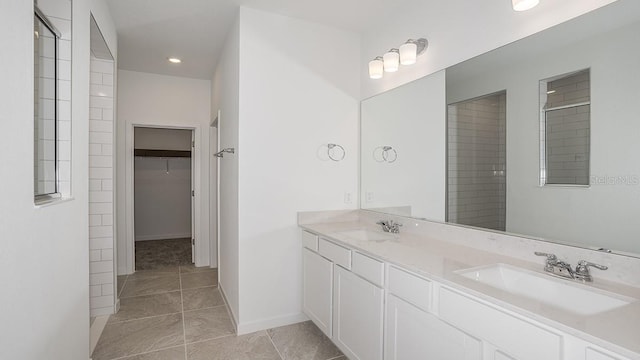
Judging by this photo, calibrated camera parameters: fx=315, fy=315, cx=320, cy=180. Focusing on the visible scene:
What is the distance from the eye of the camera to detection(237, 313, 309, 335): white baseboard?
8.64 ft

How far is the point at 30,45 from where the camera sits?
126 cm

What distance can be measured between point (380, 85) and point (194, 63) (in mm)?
2400

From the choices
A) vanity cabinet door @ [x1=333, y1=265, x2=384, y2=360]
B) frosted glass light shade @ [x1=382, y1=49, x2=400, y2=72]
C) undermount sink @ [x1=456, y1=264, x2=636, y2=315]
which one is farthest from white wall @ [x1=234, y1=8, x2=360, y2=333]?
undermount sink @ [x1=456, y1=264, x2=636, y2=315]

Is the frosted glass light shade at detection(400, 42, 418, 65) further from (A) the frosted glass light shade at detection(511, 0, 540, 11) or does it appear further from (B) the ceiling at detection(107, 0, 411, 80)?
(A) the frosted glass light shade at detection(511, 0, 540, 11)

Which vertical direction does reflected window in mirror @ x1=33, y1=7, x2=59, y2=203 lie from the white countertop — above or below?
above

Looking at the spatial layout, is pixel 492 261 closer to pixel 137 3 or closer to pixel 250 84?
pixel 250 84

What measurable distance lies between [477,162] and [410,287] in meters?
1.00

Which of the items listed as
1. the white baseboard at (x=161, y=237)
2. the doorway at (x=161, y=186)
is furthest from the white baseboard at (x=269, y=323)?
the white baseboard at (x=161, y=237)

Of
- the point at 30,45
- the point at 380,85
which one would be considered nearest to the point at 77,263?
the point at 30,45

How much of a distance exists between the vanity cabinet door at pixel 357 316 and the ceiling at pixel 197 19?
82.7 inches

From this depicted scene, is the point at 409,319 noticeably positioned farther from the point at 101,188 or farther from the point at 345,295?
the point at 101,188

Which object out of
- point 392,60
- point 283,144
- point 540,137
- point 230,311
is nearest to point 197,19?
point 283,144

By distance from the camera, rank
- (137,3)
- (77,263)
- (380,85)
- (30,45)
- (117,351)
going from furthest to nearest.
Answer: (380,85) → (137,3) → (117,351) → (77,263) → (30,45)

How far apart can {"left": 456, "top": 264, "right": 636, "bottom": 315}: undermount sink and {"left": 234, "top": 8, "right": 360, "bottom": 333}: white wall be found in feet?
5.27
